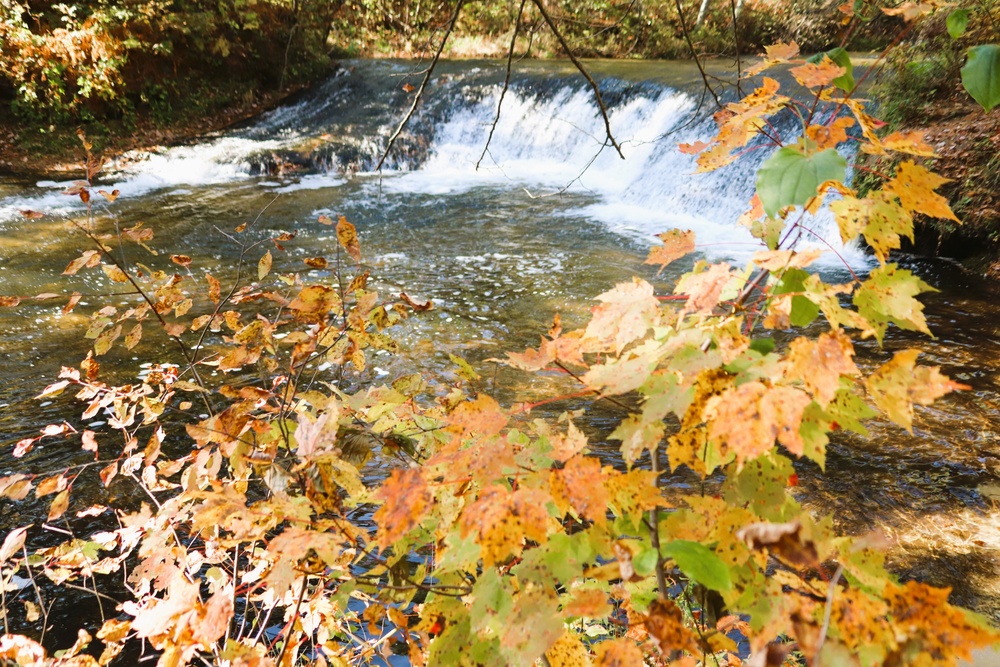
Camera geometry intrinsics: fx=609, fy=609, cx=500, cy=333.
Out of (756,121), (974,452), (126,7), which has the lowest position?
(974,452)

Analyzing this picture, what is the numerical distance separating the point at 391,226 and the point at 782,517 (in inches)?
280

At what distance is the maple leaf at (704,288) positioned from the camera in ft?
3.24

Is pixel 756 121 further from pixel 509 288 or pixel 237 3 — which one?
pixel 237 3

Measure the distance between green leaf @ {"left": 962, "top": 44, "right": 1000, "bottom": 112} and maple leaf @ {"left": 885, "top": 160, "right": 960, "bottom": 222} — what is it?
0.28m

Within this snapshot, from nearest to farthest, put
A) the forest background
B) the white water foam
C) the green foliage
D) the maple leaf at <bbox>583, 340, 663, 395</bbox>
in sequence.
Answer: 1. the maple leaf at <bbox>583, 340, 663, 395</bbox>
2. the forest background
3. the white water foam
4. the green foliage

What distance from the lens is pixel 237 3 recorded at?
13.0 m

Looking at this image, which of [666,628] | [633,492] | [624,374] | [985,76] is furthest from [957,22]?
[666,628]

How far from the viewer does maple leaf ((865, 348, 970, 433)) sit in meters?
0.77

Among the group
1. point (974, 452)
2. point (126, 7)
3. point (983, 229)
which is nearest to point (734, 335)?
point (974, 452)

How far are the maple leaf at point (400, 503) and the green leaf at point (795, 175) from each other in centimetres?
66

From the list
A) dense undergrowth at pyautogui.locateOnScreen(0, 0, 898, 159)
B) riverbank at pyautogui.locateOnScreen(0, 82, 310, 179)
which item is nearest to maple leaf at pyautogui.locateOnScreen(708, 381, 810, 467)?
dense undergrowth at pyautogui.locateOnScreen(0, 0, 898, 159)

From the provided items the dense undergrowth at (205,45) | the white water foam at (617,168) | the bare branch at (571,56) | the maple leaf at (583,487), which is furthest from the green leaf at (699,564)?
the dense undergrowth at (205,45)

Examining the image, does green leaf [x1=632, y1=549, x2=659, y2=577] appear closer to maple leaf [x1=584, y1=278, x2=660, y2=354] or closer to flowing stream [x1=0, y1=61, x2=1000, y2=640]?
maple leaf [x1=584, y1=278, x2=660, y2=354]

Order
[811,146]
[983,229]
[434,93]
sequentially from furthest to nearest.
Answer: [434,93], [983,229], [811,146]
